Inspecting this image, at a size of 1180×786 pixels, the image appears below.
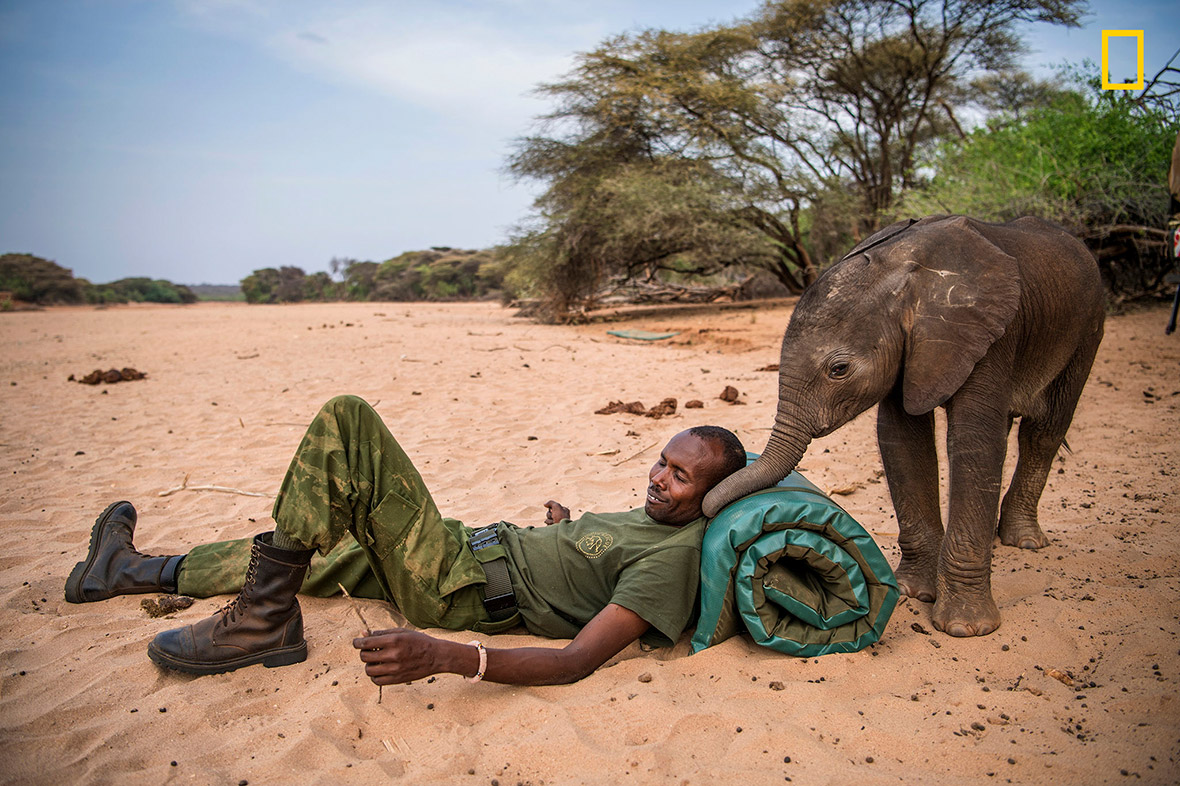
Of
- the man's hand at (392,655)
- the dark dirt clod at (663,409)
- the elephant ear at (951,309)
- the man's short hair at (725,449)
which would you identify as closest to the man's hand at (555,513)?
the man's short hair at (725,449)

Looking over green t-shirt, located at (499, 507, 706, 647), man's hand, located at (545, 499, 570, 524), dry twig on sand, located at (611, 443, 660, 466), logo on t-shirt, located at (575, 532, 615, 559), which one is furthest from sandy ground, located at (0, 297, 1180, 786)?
man's hand, located at (545, 499, 570, 524)

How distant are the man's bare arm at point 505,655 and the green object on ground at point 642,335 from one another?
10337 millimetres

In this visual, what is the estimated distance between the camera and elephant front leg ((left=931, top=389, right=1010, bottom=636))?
3047 millimetres

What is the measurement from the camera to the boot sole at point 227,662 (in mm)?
2738

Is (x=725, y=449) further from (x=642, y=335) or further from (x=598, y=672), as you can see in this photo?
(x=642, y=335)

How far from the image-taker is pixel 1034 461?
4.02 m

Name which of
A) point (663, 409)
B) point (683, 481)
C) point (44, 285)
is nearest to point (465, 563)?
point (683, 481)

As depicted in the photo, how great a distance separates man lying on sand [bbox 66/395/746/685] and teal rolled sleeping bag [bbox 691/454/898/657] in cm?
13

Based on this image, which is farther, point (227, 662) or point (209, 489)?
point (209, 489)

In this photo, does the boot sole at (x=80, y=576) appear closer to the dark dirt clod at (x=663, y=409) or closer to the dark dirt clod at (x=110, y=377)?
the dark dirt clod at (x=663, y=409)

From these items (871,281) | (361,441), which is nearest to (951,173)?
(871,281)

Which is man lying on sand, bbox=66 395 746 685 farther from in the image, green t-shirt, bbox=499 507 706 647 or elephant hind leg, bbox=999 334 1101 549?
elephant hind leg, bbox=999 334 1101 549

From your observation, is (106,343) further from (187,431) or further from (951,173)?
(951,173)

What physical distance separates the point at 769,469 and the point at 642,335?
1023 centimetres
